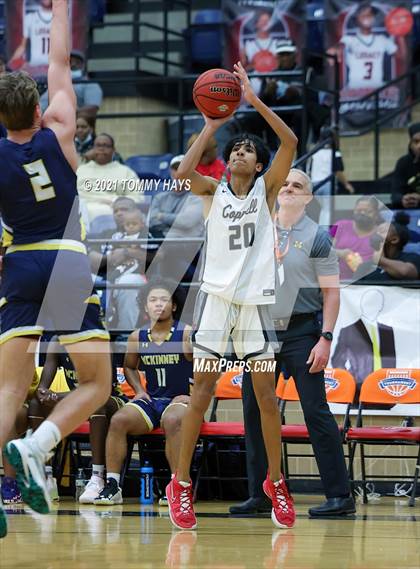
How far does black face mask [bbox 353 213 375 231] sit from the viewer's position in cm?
1138

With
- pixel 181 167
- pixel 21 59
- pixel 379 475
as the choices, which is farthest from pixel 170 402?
pixel 21 59

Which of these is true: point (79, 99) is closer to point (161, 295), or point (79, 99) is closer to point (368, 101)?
point (368, 101)

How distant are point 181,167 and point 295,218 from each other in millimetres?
1327

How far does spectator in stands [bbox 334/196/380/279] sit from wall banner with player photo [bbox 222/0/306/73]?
160 inches

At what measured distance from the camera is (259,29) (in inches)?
614

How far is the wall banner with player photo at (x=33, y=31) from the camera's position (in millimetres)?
15930

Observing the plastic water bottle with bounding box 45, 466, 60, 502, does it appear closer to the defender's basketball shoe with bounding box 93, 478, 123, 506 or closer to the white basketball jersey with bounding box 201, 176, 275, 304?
the defender's basketball shoe with bounding box 93, 478, 123, 506

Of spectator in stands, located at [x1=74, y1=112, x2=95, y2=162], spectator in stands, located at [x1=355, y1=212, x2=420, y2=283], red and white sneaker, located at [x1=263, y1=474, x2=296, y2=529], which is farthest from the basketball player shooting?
spectator in stands, located at [x1=74, y1=112, x2=95, y2=162]

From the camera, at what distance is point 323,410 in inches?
296

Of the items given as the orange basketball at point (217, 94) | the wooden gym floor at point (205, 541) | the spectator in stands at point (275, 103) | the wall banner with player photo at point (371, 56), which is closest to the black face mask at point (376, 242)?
the spectator in stands at point (275, 103)

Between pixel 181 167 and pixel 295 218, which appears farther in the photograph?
pixel 295 218

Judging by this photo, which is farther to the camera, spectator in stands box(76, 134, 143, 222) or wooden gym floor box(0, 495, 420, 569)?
spectator in stands box(76, 134, 143, 222)

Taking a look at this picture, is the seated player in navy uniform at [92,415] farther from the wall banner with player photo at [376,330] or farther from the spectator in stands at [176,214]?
the spectator in stands at [176,214]

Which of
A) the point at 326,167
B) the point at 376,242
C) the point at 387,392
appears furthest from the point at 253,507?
the point at 326,167
